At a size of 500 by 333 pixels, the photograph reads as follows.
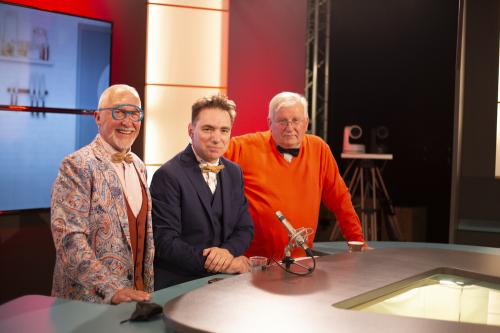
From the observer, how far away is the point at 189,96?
172 inches

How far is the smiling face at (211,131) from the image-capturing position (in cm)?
235

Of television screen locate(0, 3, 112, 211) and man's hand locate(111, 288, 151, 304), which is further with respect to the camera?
television screen locate(0, 3, 112, 211)

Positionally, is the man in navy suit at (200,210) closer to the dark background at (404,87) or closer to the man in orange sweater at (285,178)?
the man in orange sweater at (285,178)

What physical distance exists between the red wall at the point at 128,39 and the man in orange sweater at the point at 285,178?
4.54 ft

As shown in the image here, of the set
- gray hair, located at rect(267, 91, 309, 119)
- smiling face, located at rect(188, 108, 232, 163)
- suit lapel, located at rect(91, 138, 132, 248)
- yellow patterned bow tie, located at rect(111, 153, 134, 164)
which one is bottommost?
suit lapel, located at rect(91, 138, 132, 248)

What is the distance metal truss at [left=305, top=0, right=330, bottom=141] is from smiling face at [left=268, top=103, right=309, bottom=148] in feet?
10.6

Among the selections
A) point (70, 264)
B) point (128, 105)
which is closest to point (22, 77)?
point (128, 105)

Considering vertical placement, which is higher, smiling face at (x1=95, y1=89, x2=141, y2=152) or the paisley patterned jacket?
smiling face at (x1=95, y1=89, x2=141, y2=152)

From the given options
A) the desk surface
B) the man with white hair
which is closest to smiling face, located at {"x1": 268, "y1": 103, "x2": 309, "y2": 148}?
the man with white hair

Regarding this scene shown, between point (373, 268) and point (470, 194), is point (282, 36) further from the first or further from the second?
point (373, 268)

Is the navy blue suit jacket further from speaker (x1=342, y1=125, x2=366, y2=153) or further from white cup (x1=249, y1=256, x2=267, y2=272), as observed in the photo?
speaker (x1=342, y1=125, x2=366, y2=153)

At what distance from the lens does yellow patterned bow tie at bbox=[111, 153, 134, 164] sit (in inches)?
83.9

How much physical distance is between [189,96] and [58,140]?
0.99m

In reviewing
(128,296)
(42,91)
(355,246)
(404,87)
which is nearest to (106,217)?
(128,296)
